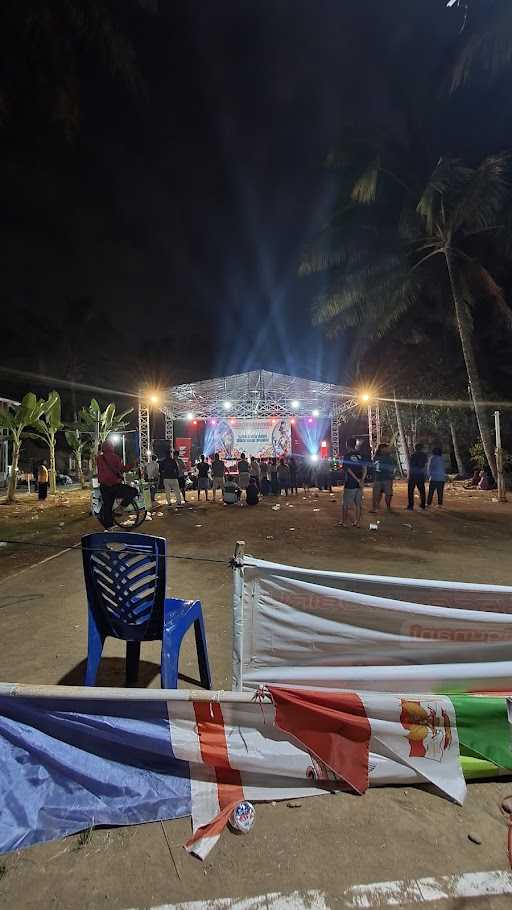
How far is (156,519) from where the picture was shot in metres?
12.0

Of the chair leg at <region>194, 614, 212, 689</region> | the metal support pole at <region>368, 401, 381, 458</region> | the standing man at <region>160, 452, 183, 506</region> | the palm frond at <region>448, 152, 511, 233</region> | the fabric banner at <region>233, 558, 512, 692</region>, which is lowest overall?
the chair leg at <region>194, 614, 212, 689</region>

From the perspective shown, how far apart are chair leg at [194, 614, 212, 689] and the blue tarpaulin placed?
3.78ft

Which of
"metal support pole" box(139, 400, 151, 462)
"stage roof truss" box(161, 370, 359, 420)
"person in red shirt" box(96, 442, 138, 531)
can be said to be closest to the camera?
"person in red shirt" box(96, 442, 138, 531)

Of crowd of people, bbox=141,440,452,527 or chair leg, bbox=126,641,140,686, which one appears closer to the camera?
chair leg, bbox=126,641,140,686

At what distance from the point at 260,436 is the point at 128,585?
24.3m

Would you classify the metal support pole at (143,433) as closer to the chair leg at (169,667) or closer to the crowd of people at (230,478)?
the crowd of people at (230,478)

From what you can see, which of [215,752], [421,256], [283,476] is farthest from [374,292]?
[215,752]

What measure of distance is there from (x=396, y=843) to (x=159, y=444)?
26.9 meters

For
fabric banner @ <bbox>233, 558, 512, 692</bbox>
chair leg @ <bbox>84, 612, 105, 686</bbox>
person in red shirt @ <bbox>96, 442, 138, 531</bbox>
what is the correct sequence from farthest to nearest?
person in red shirt @ <bbox>96, 442, 138, 531</bbox> < chair leg @ <bbox>84, 612, 105, 686</bbox> < fabric banner @ <bbox>233, 558, 512, 692</bbox>

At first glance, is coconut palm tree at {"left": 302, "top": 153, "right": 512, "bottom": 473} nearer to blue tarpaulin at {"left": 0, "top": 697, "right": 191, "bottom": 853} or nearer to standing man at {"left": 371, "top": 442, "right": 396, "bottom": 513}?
standing man at {"left": 371, "top": 442, "right": 396, "bottom": 513}

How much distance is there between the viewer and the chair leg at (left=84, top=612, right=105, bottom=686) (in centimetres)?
303

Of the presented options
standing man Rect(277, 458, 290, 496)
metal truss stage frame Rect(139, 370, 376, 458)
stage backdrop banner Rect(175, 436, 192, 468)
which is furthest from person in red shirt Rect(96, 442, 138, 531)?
stage backdrop banner Rect(175, 436, 192, 468)

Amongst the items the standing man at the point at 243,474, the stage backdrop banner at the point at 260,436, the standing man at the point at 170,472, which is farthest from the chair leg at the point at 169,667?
the stage backdrop banner at the point at 260,436

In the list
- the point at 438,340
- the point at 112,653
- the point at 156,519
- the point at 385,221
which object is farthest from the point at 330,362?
the point at 112,653
